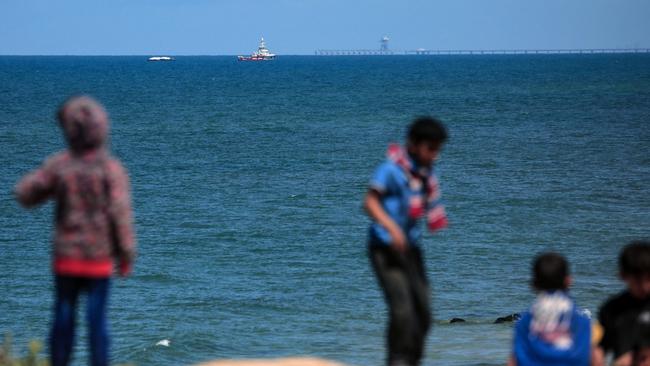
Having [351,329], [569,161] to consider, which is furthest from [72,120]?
[569,161]

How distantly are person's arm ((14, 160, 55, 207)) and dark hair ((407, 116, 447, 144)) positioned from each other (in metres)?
2.14

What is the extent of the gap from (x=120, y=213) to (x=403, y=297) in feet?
5.89

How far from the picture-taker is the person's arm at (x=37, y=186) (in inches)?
260

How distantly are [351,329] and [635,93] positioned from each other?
347 feet

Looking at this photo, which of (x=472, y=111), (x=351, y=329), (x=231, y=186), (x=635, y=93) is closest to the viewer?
(x=351, y=329)

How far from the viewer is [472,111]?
103 meters

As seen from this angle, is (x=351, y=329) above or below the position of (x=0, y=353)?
below

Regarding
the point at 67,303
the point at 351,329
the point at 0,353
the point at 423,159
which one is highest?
the point at 423,159

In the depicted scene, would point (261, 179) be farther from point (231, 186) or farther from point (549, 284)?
point (549, 284)

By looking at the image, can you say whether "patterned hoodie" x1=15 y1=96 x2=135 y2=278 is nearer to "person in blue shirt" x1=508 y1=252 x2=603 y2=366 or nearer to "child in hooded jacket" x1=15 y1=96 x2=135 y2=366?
"child in hooded jacket" x1=15 y1=96 x2=135 y2=366

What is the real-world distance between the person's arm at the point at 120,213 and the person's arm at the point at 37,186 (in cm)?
34

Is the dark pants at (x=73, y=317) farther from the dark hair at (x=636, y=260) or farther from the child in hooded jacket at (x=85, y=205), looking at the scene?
the dark hair at (x=636, y=260)

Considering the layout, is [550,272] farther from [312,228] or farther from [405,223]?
[312,228]

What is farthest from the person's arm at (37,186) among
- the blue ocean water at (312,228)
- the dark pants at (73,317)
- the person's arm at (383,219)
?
the blue ocean water at (312,228)
